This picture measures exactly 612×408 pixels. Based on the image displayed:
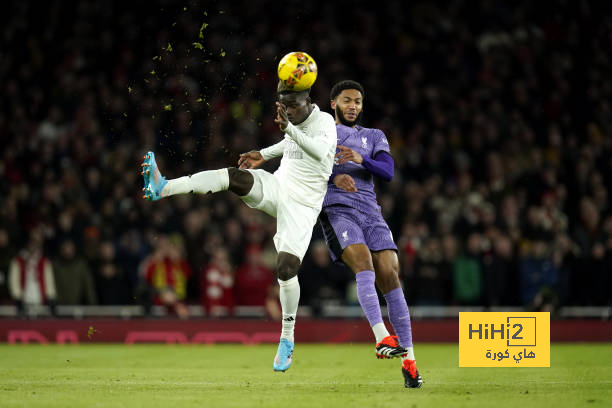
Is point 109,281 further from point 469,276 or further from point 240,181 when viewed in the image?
point 240,181

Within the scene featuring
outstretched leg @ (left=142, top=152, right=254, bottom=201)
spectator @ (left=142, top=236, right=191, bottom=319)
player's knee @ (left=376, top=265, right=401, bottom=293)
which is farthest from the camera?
spectator @ (left=142, top=236, right=191, bottom=319)

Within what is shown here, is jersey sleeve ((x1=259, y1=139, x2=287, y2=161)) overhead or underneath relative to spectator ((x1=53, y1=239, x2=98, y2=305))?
overhead

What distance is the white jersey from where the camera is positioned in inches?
303

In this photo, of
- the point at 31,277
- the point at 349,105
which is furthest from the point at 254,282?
the point at 349,105

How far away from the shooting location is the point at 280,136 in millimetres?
17031

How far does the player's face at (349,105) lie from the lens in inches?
325

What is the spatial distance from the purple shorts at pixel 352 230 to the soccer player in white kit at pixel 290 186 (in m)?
0.23

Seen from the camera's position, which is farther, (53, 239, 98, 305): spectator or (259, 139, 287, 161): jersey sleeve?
(53, 239, 98, 305): spectator

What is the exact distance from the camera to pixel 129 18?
786 inches

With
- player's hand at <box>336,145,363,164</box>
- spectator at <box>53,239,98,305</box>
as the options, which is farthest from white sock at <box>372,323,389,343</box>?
spectator at <box>53,239,98,305</box>

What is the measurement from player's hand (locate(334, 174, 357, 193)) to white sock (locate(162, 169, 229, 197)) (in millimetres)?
1014

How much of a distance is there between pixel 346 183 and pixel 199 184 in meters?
1.29

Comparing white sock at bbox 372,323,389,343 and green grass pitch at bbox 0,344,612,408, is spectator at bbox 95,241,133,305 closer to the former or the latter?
green grass pitch at bbox 0,344,612,408

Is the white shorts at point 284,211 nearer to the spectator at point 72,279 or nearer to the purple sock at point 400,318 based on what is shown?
the purple sock at point 400,318
